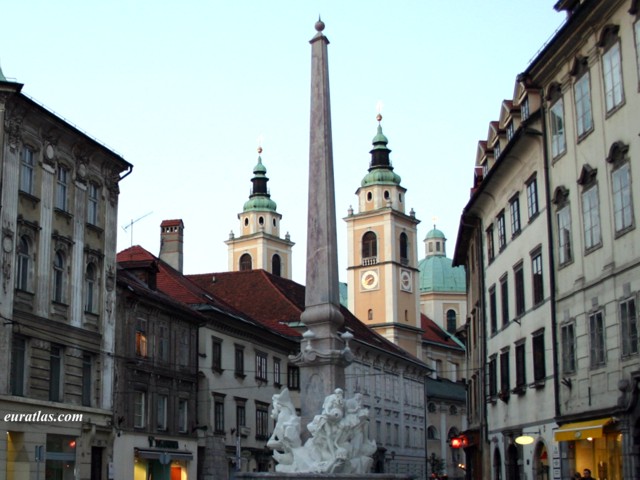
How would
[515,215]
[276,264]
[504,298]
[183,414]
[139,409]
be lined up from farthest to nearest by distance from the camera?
[276,264], [183,414], [139,409], [504,298], [515,215]

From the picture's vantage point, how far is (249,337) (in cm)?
4784

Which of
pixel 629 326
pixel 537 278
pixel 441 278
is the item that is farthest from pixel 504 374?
pixel 441 278

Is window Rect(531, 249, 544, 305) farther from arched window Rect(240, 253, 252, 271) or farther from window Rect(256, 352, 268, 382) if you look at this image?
arched window Rect(240, 253, 252, 271)

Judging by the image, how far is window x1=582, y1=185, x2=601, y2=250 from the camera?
24.2 metres

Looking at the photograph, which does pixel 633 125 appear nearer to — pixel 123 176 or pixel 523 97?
pixel 523 97

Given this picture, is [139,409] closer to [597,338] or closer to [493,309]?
[493,309]

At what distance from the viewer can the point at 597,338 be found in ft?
79.0

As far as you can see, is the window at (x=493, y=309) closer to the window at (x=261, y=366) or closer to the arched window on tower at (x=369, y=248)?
the window at (x=261, y=366)

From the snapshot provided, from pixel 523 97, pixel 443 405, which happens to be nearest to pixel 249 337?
pixel 523 97

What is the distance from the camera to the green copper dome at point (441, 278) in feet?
420

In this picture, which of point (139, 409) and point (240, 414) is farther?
point (240, 414)

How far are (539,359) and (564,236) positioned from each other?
4.04m

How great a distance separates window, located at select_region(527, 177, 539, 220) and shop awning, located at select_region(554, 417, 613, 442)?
6543 millimetres

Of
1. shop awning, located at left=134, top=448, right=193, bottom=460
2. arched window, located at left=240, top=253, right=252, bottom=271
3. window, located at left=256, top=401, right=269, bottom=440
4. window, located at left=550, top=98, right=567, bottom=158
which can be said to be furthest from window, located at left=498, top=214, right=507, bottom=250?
arched window, located at left=240, top=253, right=252, bottom=271
